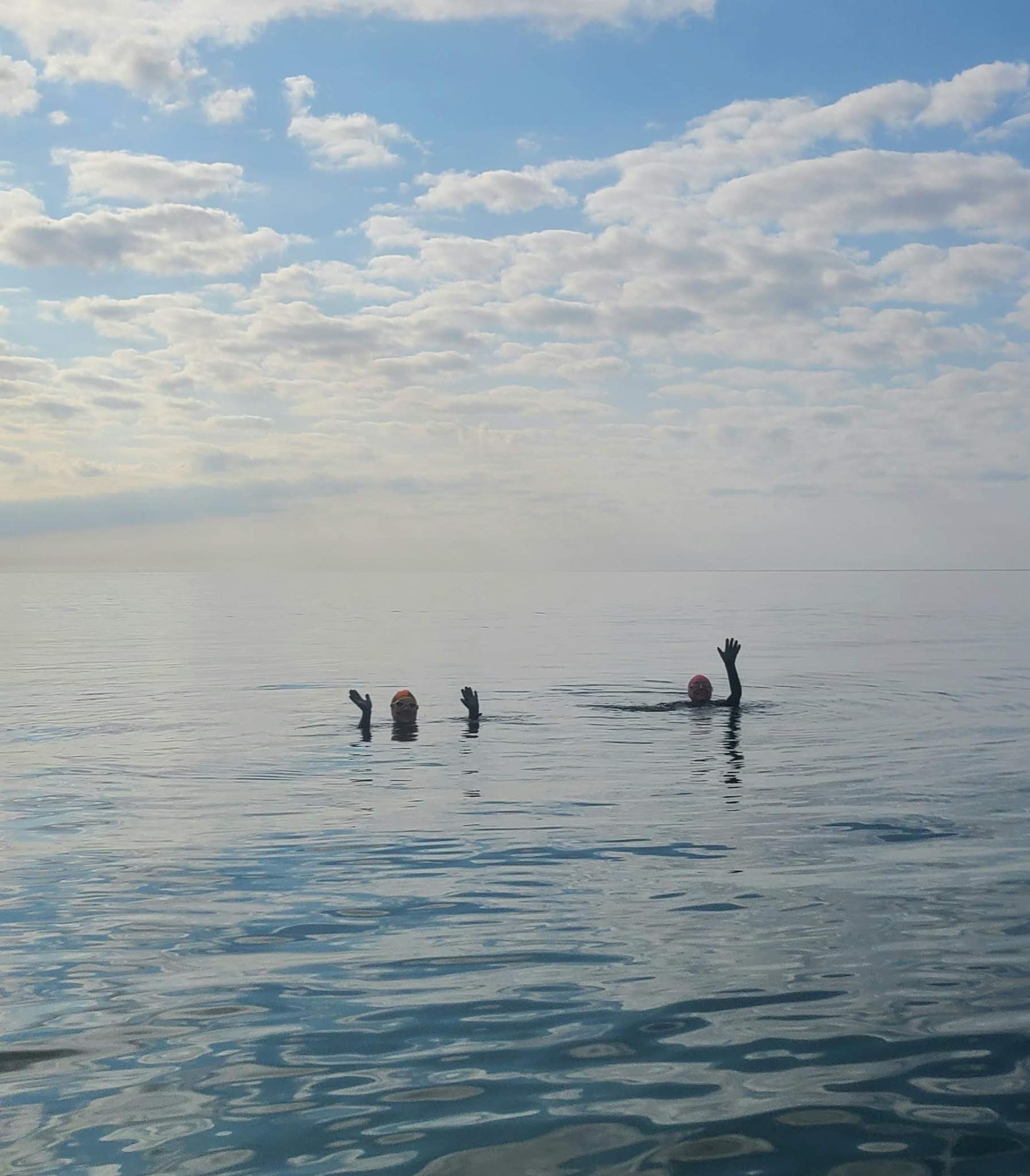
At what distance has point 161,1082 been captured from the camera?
6492mm

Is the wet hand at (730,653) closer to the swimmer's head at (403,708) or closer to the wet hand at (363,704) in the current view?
the swimmer's head at (403,708)

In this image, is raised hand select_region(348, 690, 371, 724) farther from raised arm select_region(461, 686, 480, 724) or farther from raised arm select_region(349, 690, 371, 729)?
raised arm select_region(461, 686, 480, 724)

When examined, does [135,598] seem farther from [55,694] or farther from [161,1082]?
[161,1082]

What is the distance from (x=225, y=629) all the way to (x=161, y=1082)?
203ft

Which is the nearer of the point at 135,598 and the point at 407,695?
the point at 407,695

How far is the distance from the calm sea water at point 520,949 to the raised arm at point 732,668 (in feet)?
4.62

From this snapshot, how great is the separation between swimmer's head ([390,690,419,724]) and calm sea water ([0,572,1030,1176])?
0.56 metres

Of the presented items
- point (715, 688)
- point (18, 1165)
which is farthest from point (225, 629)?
point (18, 1165)

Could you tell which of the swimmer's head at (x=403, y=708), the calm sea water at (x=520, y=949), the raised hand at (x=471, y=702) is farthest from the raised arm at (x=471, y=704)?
the swimmer's head at (x=403, y=708)

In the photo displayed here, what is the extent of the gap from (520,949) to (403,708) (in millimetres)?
14751

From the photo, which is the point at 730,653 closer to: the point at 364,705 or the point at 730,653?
the point at 730,653

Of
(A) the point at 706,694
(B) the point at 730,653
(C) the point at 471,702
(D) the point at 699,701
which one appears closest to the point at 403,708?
(C) the point at 471,702

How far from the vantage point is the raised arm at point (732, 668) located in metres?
23.8

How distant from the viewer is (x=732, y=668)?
81.5 ft
